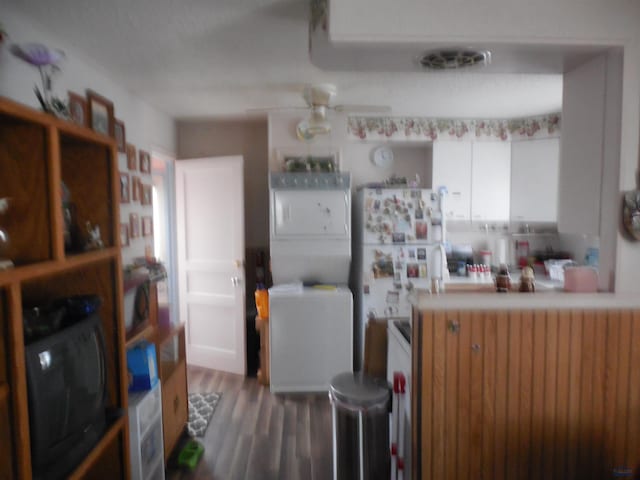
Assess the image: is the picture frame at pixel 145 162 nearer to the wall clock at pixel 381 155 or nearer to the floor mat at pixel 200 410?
the floor mat at pixel 200 410

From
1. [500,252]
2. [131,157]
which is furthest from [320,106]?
[500,252]

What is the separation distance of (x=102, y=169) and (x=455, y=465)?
1672mm

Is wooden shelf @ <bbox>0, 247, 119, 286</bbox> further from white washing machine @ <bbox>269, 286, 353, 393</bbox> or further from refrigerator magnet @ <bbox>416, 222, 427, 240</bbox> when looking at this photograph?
refrigerator magnet @ <bbox>416, 222, 427, 240</bbox>

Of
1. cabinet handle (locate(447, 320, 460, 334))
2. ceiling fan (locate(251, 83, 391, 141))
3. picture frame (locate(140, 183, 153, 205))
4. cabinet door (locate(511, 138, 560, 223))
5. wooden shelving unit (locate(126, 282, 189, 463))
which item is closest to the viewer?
cabinet handle (locate(447, 320, 460, 334))

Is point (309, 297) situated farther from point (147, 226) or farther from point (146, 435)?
point (146, 435)

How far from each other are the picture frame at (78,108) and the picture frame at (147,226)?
85cm

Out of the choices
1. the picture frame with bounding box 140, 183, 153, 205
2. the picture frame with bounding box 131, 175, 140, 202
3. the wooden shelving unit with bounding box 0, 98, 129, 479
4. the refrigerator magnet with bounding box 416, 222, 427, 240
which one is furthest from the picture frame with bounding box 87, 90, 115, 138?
the refrigerator magnet with bounding box 416, 222, 427, 240

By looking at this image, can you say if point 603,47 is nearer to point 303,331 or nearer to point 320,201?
point 320,201

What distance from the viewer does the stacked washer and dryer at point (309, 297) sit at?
2865 mm

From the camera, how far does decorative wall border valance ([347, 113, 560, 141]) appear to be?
326 centimetres

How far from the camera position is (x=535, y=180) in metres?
3.26

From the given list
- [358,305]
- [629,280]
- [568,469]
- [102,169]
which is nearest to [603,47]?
[629,280]

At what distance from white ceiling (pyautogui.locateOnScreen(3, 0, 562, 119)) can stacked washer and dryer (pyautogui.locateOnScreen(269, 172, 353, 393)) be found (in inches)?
26.7

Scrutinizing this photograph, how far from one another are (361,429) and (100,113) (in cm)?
219
